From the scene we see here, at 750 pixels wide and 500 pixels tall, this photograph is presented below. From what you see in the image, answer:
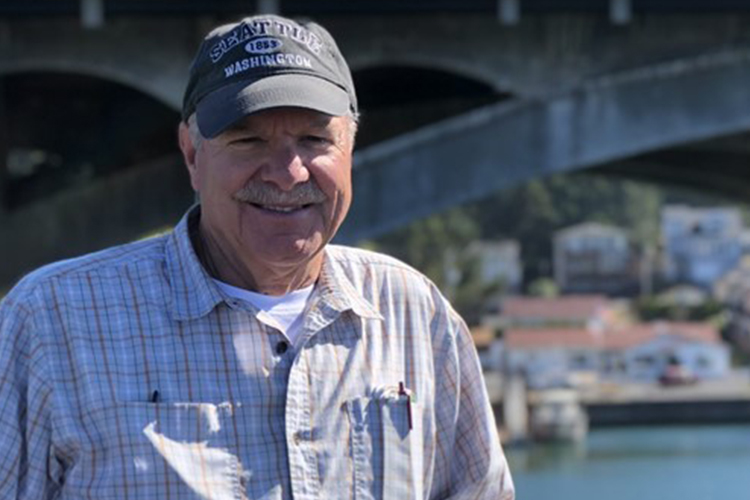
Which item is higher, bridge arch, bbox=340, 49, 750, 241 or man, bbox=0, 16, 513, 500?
bridge arch, bbox=340, 49, 750, 241

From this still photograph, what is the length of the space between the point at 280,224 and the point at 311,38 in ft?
0.77

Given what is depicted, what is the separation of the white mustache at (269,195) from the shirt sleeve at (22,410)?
30 cm

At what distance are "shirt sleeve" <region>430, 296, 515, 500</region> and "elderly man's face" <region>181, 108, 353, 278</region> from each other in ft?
0.93

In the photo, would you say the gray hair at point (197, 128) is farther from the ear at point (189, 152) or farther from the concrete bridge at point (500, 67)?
the concrete bridge at point (500, 67)

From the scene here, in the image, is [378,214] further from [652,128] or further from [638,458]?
[638,458]

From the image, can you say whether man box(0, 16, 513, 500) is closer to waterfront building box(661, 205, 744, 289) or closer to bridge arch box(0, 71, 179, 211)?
bridge arch box(0, 71, 179, 211)

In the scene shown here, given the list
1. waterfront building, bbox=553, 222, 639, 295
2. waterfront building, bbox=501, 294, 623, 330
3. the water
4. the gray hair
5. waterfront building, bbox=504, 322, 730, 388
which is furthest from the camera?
waterfront building, bbox=553, 222, 639, 295

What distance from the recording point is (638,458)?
1119 inches

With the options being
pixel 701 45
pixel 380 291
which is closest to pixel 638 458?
pixel 701 45

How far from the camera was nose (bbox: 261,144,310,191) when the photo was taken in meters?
2.26

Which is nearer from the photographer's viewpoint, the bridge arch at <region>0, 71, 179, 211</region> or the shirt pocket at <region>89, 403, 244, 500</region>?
the shirt pocket at <region>89, 403, 244, 500</region>

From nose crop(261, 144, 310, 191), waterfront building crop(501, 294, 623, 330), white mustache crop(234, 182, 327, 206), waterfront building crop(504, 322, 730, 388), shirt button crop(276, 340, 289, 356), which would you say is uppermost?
waterfront building crop(501, 294, 623, 330)

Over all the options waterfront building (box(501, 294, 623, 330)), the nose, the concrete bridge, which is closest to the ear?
the nose

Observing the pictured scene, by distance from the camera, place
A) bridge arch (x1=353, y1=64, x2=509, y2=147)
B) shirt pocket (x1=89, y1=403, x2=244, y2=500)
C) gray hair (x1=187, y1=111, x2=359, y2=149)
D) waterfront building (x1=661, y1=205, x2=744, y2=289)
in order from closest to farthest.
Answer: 1. shirt pocket (x1=89, y1=403, x2=244, y2=500)
2. gray hair (x1=187, y1=111, x2=359, y2=149)
3. bridge arch (x1=353, y1=64, x2=509, y2=147)
4. waterfront building (x1=661, y1=205, x2=744, y2=289)
